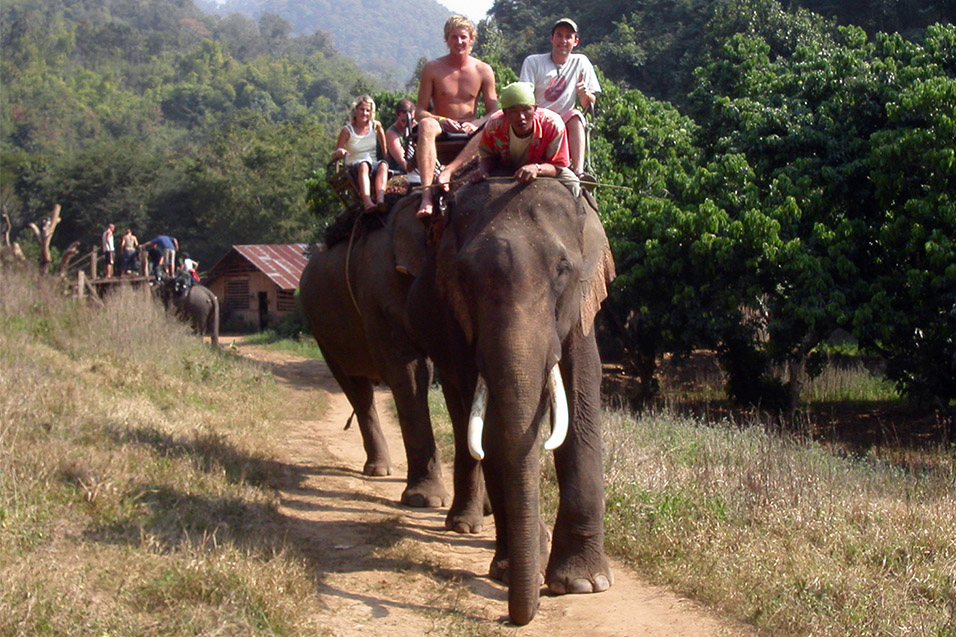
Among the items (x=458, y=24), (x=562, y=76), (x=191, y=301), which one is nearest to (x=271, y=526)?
(x=562, y=76)

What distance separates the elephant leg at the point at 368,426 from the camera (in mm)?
10047

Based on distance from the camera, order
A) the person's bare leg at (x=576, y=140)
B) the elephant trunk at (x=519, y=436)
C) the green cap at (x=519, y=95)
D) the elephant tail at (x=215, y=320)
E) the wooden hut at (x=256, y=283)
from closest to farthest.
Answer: the elephant trunk at (x=519, y=436)
the green cap at (x=519, y=95)
the person's bare leg at (x=576, y=140)
the elephant tail at (x=215, y=320)
the wooden hut at (x=256, y=283)

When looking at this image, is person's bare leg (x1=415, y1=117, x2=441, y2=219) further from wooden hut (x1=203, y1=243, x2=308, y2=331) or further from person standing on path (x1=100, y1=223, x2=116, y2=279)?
wooden hut (x1=203, y1=243, x2=308, y2=331)

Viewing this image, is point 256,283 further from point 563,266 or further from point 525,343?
point 525,343

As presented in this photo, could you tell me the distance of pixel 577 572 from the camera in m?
5.95

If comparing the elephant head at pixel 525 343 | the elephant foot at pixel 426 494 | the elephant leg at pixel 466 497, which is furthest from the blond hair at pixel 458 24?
the elephant foot at pixel 426 494

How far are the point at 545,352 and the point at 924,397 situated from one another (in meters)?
11.5

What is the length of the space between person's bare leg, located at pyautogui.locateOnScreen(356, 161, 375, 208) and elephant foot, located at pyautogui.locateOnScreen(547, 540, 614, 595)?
13.2ft

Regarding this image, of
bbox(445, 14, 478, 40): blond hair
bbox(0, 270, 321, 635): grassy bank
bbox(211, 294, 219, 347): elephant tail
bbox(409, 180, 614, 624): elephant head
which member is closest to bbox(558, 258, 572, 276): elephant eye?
bbox(409, 180, 614, 624): elephant head

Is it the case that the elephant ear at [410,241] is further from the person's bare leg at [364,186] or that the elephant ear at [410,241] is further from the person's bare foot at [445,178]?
the person's bare leg at [364,186]

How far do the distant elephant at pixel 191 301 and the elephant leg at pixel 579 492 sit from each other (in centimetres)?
2200

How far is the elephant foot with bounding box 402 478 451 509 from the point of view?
8.26 metres

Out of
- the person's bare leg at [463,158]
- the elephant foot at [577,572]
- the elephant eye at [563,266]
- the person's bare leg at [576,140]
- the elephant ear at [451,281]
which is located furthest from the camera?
the person's bare leg at [576,140]

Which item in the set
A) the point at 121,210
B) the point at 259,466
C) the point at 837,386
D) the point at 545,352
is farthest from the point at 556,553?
the point at 121,210
